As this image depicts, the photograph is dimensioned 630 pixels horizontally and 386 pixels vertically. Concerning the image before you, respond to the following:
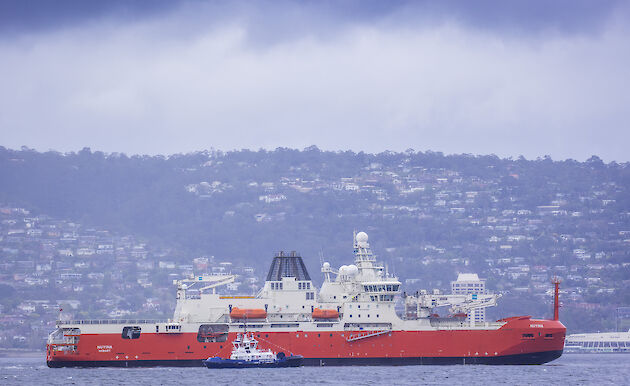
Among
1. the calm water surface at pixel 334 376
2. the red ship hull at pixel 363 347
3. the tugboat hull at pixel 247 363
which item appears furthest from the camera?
the red ship hull at pixel 363 347

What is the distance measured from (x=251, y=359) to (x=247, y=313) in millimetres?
3027

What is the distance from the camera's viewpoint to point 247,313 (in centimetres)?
9069

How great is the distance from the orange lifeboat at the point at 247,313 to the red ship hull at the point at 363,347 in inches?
43.5

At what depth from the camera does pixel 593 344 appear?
500 ft

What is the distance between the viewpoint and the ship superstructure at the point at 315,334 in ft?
297

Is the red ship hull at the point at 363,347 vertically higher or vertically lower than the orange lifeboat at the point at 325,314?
lower

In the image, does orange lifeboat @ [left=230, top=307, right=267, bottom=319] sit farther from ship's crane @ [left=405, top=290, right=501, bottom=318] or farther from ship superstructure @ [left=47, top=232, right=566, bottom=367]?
ship's crane @ [left=405, top=290, right=501, bottom=318]

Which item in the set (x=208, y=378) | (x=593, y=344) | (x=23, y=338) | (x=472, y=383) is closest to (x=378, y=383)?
(x=472, y=383)

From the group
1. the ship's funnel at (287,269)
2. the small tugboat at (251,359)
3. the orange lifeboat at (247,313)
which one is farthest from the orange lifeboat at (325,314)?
the ship's funnel at (287,269)

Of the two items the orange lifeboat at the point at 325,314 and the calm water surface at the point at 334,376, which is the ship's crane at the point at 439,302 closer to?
the calm water surface at the point at 334,376

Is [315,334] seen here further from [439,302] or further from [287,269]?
[439,302]

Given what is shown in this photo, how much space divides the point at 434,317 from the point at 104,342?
21.7 meters

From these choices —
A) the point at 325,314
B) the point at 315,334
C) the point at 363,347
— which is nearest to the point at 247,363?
the point at 315,334

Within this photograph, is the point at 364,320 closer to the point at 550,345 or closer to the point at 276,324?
the point at 276,324
